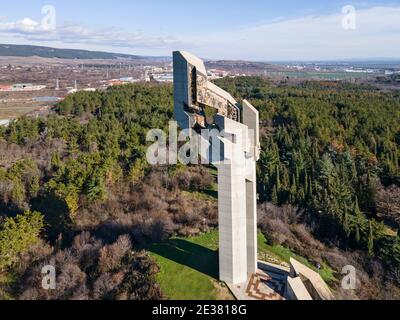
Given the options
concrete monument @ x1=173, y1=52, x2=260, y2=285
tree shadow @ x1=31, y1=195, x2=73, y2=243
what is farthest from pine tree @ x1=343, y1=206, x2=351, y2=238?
tree shadow @ x1=31, y1=195, x2=73, y2=243

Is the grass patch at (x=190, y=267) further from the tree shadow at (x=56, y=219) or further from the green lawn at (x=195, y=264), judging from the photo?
the tree shadow at (x=56, y=219)

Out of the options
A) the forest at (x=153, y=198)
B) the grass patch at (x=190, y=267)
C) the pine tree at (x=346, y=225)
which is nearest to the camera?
the grass patch at (x=190, y=267)

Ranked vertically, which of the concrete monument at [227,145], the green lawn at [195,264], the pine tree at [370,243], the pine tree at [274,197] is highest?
the concrete monument at [227,145]

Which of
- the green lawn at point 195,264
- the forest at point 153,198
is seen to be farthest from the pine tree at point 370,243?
the green lawn at point 195,264

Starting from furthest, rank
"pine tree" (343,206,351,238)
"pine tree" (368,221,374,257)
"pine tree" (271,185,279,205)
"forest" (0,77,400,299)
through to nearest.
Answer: "pine tree" (271,185,279,205) < "pine tree" (343,206,351,238) < "pine tree" (368,221,374,257) < "forest" (0,77,400,299)

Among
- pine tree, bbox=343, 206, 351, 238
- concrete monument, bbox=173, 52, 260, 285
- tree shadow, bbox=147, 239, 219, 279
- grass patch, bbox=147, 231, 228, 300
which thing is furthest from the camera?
pine tree, bbox=343, 206, 351, 238

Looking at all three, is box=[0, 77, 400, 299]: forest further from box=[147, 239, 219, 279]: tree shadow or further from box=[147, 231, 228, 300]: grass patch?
box=[147, 239, 219, 279]: tree shadow
